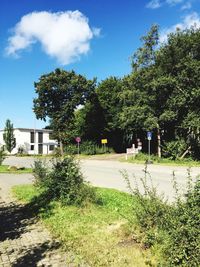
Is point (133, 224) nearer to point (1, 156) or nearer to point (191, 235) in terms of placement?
point (191, 235)

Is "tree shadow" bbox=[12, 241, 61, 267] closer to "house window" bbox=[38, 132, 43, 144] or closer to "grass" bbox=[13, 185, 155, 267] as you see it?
"grass" bbox=[13, 185, 155, 267]

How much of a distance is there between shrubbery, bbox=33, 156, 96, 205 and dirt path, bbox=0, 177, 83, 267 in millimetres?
1193

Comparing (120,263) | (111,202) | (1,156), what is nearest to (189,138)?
(1,156)

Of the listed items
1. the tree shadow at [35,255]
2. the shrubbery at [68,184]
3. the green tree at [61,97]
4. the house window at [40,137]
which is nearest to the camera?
the tree shadow at [35,255]

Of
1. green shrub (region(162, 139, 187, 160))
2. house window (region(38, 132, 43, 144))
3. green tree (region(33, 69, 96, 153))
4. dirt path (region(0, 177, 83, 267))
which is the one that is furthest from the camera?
house window (region(38, 132, 43, 144))

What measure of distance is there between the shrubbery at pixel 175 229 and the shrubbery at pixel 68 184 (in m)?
3.98

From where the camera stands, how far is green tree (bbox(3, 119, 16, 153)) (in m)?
77.2

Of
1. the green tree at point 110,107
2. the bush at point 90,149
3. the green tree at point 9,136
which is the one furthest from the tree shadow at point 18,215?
the green tree at point 9,136

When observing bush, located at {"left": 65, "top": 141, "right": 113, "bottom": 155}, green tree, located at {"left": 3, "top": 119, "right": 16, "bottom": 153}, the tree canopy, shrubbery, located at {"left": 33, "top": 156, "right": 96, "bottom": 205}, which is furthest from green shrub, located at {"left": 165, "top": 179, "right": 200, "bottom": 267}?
green tree, located at {"left": 3, "top": 119, "right": 16, "bottom": 153}

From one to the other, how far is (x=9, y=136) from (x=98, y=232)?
72.9m

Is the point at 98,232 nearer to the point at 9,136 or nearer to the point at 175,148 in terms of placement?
the point at 175,148

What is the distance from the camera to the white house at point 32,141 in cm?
8157

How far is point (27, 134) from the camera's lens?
8300cm

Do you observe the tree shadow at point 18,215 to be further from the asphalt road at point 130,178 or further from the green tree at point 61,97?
the green tree at point 61,97
